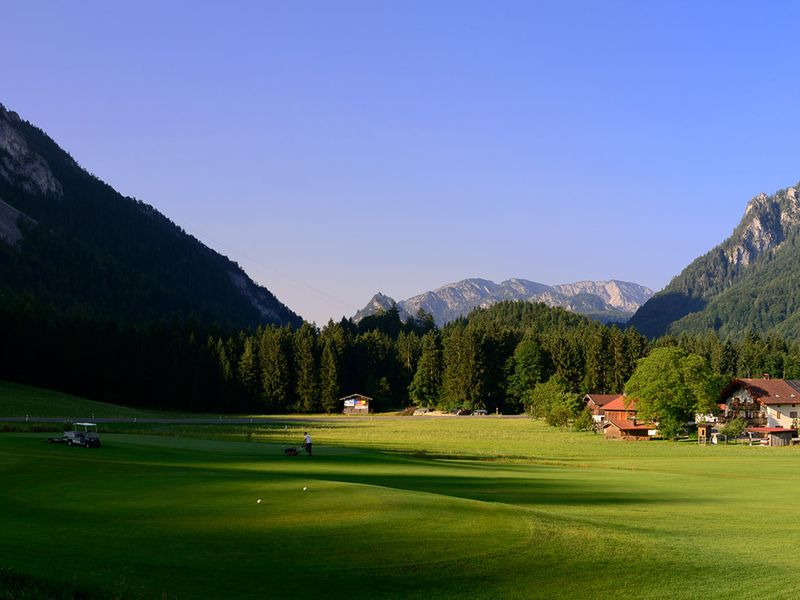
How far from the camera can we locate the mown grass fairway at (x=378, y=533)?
16375 mm

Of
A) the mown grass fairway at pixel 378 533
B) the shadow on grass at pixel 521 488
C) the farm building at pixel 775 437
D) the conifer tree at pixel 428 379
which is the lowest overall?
the farm building at pixel 775 437

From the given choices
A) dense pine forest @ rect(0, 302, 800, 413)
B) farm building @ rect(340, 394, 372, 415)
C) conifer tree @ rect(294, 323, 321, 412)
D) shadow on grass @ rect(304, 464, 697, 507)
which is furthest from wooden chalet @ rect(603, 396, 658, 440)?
conifer tree @ rect(294, 323, 321, 412)

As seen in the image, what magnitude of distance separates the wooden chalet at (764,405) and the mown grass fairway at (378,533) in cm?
8074

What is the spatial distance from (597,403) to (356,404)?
170 ft

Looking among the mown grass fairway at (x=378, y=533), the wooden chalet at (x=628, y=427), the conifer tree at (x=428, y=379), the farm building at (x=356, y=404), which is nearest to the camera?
the mown grass fairway at (x=378, y=533)

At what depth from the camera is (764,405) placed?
115 metres

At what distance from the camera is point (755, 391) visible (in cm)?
11538

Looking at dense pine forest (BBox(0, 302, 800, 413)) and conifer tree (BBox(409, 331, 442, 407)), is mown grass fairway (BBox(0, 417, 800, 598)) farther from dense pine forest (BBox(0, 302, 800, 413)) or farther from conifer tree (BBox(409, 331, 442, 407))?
conifer tree (BBox(409, 331, 442, 407))

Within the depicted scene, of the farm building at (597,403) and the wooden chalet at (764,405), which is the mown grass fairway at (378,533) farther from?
the farm building at (597,403)

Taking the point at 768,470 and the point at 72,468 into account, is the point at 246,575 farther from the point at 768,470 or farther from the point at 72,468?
the point at 768,470

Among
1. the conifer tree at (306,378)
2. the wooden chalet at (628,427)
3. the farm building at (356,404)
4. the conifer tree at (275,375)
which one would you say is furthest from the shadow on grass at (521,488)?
the farm building at (356,404)

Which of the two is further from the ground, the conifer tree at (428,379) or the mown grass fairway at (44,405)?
the conifer tree at (428,379)

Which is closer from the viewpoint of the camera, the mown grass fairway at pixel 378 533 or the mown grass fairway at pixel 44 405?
the mown grass fairway at pixel 378 533

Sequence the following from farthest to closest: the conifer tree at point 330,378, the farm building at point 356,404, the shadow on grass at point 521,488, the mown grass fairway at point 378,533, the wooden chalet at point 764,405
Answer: the farm building at point 356,404, the conifer tree at point 330,378, the wooden chalet at point 764,405, the shadow on grass at point 521,488, the mown grass fairway at point 378,533
